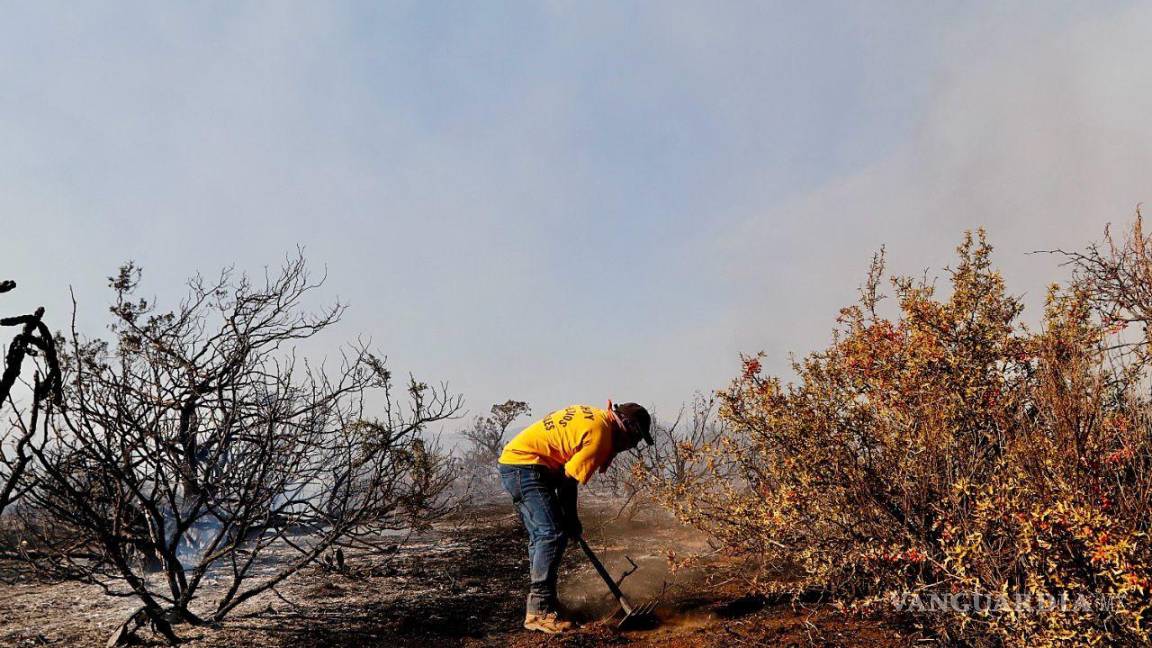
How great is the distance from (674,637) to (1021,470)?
2.15 meters

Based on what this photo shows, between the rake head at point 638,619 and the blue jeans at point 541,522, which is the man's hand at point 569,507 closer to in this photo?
the blue jeans at point 541,522

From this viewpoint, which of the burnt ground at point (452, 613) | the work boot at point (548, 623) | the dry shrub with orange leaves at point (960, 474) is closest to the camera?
the dry shrub with orange leaves at point (960, 474)

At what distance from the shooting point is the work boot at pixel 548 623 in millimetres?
4137

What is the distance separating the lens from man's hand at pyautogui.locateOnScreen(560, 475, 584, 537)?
175 inches

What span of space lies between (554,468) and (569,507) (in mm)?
304

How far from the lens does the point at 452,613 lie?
4707 mm

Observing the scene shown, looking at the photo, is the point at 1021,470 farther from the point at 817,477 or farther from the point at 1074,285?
the point at 1074,285

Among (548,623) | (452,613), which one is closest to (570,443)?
(548,623)

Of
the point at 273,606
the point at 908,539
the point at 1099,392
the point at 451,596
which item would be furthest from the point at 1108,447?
the point at 273,606

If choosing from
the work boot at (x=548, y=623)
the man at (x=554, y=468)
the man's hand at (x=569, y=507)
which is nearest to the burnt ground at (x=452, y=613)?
the work boot at (x=548, y=623)

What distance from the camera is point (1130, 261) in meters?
7.79

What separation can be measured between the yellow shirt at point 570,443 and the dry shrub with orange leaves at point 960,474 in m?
0.83

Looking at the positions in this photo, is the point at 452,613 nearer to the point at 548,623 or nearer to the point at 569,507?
the point at 548,623

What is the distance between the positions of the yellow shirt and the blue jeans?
8 cm
